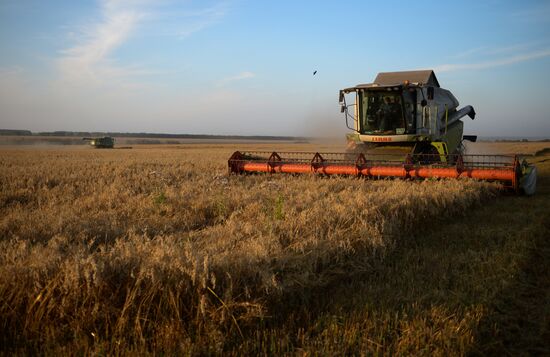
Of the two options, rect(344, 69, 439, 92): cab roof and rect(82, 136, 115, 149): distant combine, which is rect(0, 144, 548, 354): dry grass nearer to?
rect(344, 69, 439, 92): cab roof

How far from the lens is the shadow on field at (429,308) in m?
2.78

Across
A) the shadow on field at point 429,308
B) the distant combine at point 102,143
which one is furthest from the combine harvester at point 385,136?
the distant combine at point 102,143

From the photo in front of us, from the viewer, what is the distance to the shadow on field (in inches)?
109

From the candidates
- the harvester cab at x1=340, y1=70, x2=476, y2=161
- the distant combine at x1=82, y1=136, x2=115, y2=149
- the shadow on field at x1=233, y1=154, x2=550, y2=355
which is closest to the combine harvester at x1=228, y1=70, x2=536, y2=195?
the harvester cab at x1=340, y1=70, x2=476, y2=161

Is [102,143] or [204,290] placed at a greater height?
[102,143]

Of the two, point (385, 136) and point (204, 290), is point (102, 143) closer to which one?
point (385, 136)

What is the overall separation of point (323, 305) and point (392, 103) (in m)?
9.54

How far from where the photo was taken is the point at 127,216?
5.84 m

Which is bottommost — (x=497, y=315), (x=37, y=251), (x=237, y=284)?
(x=497, y=315)

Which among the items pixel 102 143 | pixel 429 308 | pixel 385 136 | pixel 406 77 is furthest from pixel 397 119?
pixel 102 143

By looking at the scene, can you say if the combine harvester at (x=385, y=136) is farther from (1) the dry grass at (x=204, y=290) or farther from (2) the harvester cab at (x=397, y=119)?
(1) the dry grass at (x=204, y=290)

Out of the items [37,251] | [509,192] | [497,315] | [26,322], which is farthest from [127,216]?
[509,192]

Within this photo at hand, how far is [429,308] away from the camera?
3318 mm

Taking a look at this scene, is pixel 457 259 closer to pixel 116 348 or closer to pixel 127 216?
pixel 116 348
